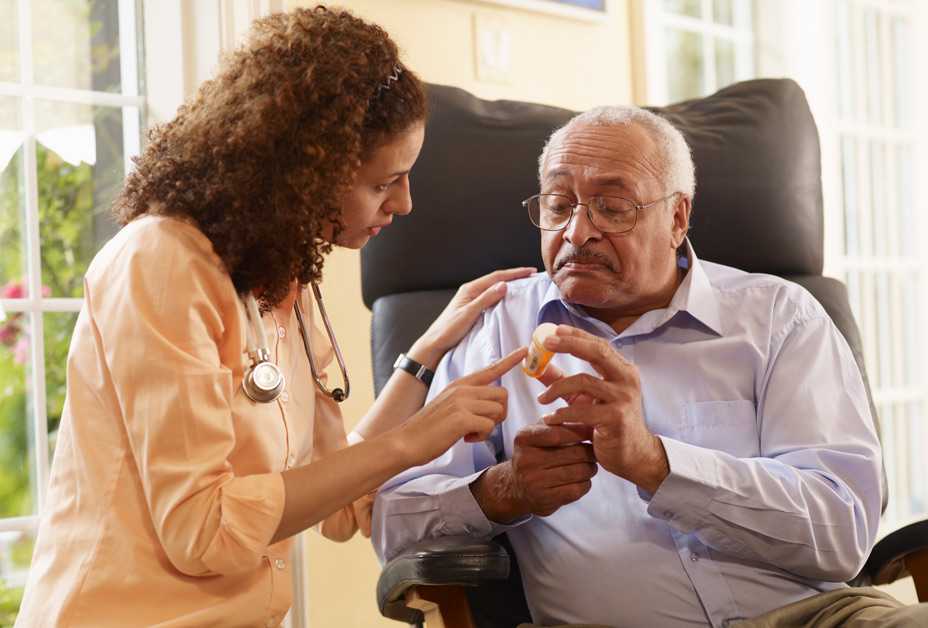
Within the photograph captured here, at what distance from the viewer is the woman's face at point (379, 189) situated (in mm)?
1323

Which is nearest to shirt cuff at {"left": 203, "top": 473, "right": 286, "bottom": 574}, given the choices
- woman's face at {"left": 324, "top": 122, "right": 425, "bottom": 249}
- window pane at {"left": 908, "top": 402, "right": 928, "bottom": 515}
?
woman's face at {"left": 324, "top": 122, "right": 425, "bottom": 249}

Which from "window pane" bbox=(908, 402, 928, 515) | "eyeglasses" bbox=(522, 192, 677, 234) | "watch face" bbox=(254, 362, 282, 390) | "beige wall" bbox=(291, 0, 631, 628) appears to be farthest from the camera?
"window pane" bbox=(908, 402, 928, 515)

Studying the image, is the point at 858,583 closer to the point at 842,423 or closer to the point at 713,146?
the point at 842,423

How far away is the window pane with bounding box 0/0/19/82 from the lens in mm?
2018

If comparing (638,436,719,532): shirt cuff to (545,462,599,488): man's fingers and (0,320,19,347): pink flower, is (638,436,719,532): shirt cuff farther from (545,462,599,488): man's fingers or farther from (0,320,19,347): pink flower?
(0,320,19,347): pink flower

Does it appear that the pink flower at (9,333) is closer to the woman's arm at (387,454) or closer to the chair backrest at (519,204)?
the chair backrest at (519,204)

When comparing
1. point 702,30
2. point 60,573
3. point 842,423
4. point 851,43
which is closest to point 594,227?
point 842,423

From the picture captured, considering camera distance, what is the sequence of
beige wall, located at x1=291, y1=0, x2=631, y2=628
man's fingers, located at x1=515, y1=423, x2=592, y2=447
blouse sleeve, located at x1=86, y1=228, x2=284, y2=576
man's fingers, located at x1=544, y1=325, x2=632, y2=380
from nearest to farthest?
blouse sleeve, located at x1=86, y1=228, x2=284, y2=576
man's fingers, located at x1=544, y1=325, x2=632, y2=380
man's fingers, located at x1=515, y1=423, x2=592, y2=447
beige wall, located at x1=291, y1=0, x2=631, y2=628

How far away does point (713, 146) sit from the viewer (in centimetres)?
A: 190

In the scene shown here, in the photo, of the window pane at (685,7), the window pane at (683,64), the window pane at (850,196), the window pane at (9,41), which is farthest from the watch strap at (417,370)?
the window pane at (850,196)

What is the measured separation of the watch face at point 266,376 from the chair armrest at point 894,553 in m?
0.96

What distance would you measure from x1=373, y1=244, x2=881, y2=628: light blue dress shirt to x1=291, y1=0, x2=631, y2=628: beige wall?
560 millimetres

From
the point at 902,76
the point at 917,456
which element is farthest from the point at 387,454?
the point at 902,76

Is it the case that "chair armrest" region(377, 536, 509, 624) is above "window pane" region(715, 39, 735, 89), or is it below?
below
